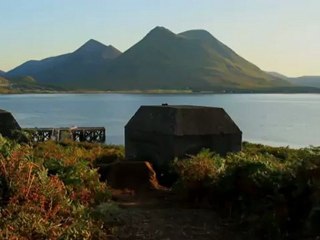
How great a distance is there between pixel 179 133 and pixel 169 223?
7.74 meters

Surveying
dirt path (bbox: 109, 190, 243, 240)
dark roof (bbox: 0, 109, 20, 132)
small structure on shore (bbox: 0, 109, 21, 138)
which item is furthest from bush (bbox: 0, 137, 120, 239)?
dark roof (bbox: 0, 109, 20, 132)

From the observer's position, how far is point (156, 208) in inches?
415

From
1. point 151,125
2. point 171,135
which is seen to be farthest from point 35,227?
point 151,125

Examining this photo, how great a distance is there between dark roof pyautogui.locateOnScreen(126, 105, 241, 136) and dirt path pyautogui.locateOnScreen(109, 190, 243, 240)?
231 inches

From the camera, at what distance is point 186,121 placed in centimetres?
1689

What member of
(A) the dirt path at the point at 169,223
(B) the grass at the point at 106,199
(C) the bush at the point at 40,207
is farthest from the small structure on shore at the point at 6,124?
(C) the bush at the point at 40,207

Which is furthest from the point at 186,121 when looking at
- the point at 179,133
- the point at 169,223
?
the point at 169,223

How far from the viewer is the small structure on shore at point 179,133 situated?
656 inches

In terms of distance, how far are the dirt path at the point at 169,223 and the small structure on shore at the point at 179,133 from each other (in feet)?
18.4

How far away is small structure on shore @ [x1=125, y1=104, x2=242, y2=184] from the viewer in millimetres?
16656

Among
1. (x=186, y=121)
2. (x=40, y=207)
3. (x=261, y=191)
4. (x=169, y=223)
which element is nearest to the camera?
(x=40, y=207)

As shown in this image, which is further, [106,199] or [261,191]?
[106,199]

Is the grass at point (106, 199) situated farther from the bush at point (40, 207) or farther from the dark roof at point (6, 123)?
the dark roof at point (6, 123)

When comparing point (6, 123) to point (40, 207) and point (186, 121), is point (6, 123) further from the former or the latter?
point (40, 207)
